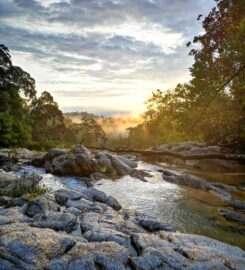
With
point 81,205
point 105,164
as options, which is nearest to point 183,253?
point 81,205

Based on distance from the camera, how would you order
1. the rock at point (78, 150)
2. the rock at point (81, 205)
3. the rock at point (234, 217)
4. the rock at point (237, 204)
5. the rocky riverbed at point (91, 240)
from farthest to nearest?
the rock at point (78, 150), the rock at point (237, 204), the rock at point (234, 217), the rock at point (81, 205), the rocky riverbed at point (91, 240)

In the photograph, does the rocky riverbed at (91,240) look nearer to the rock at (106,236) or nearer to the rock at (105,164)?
the rock at (106,236)

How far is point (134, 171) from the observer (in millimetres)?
28516

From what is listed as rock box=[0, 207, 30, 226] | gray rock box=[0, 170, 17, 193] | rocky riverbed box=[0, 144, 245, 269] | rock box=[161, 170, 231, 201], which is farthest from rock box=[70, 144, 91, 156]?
rock box=[0, 207, 30, 226]

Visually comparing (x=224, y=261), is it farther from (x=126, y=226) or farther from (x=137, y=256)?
(x=126, y=226)

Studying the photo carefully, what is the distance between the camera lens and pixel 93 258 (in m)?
7.88

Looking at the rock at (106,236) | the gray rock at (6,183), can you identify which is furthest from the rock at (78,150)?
the rock at (106,236)

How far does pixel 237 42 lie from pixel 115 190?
11931 millimetres

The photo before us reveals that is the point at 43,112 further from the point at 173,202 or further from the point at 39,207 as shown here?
the point at 39,207

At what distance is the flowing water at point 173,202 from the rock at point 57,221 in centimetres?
482

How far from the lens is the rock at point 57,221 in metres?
10.2

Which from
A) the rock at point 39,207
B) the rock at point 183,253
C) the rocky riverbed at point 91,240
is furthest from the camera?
the rock at point 39,207

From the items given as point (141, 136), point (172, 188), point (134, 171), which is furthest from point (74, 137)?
point (172, 188)

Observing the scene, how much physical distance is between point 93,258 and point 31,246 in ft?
5.59
